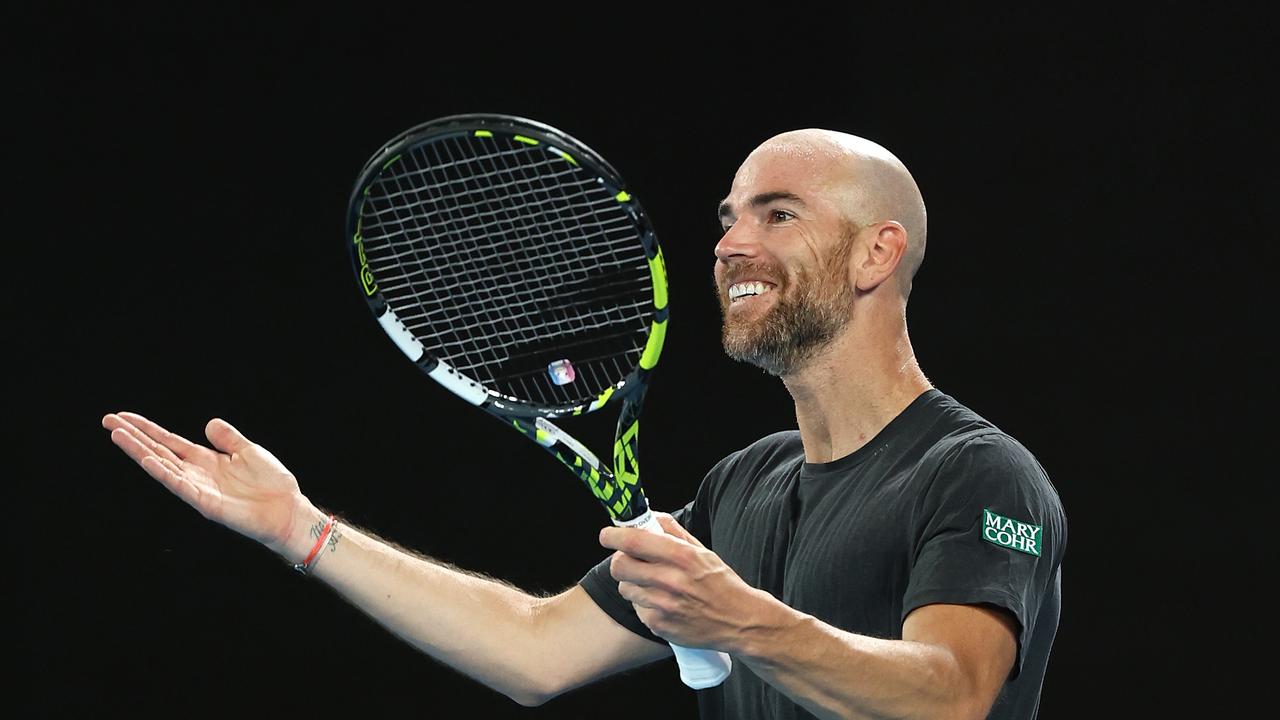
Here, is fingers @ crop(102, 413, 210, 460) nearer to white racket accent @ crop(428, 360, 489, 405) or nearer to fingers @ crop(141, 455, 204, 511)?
fingers @ crop(141, 455, 204, 511)

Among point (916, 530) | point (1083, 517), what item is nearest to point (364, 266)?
point (916, 530)

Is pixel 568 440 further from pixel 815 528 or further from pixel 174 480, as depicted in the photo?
pixel 174 480

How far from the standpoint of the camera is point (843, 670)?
1.49 m

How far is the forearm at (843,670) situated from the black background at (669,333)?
1.84 m

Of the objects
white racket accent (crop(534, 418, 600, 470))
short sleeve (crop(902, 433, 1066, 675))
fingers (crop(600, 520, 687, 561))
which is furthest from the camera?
white racket accent (crop(534, 418, 600, 470))

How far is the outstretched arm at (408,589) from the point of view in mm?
1922

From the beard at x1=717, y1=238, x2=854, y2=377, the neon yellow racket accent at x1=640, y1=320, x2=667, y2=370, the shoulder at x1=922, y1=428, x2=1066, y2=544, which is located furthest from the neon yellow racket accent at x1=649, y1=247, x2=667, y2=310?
the shoulder at x1=922, y1=428, x2=1066, y2=544

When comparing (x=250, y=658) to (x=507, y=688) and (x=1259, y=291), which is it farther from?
(x=1259, y=291)

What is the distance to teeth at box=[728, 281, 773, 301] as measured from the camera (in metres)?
2.03

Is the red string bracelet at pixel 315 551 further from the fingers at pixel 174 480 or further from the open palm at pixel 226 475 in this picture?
the fingers at pixel 174 480

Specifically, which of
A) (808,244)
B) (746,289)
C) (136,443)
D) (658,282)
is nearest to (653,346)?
(658,282)

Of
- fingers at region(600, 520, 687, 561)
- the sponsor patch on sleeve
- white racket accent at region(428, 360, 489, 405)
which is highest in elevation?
white racket accent at region(428, 360, 489, 405)

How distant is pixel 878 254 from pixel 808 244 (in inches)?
4.7

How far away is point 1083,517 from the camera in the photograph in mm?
3250
